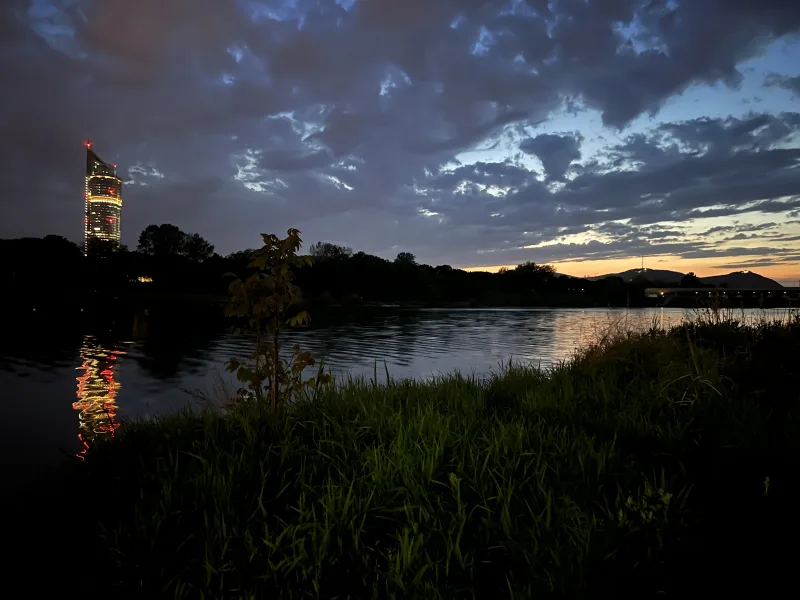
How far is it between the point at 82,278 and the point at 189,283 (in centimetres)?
2074

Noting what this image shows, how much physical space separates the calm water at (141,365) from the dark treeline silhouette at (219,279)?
6372 centimetres

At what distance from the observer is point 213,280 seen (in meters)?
107

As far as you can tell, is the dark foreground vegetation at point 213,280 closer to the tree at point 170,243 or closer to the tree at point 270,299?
the tree at point 170,243

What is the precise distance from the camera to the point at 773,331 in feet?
33.8

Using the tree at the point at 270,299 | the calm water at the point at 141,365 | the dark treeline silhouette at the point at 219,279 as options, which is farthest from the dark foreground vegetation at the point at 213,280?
the tree at the point at 270,299

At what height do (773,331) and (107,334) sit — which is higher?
(773,331)

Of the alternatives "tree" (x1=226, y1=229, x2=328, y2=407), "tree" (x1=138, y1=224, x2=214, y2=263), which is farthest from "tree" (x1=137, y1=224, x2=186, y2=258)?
"tree" (x1=226, y1=229, x2=328, y2=407)

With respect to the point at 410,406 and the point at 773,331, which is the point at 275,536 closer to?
the point at 410,406

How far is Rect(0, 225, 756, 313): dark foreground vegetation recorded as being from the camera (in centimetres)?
9838

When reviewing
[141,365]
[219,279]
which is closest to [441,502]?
[141,365]

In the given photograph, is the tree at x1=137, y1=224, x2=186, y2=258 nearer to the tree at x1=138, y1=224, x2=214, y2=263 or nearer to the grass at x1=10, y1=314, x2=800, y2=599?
the tree at x1=138, y1=224, x2=214, y2=263

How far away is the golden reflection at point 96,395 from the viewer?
Result: 888cm

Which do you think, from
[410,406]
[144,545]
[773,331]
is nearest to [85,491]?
[144,545]

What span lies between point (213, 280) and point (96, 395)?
328 feet
